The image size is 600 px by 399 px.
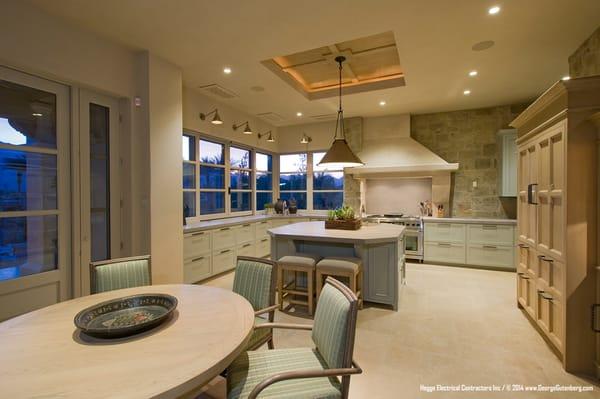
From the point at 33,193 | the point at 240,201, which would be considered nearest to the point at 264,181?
the point at 240,201

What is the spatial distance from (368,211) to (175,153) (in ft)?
13.8

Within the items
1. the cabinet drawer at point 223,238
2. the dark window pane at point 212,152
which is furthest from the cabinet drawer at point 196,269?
the dark window pane at point 212,152

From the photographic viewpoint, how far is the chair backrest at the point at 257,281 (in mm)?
1998

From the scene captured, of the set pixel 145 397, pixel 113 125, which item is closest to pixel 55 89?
pixel 113 125

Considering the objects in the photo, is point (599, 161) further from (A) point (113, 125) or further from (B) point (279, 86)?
(A) point (113, 125)

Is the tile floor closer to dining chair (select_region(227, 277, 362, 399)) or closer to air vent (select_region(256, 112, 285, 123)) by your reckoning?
dining chair (select_region(227, 277, 362, 399))

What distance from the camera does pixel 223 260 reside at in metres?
4.64

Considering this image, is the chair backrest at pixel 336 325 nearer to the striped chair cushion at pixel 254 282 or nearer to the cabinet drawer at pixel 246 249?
the striped chair cushion at pixel 254 282

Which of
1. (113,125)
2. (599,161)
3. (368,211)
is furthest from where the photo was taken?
(368,211)

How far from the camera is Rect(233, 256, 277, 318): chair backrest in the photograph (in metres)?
2.00

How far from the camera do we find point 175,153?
3.55 meters

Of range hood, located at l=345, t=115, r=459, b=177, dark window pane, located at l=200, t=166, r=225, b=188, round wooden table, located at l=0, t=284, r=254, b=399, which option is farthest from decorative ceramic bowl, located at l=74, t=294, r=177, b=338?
range hood, located at l=345, t=115, r=459, b=177

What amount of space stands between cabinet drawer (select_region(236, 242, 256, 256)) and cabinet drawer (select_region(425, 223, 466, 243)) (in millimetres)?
3191

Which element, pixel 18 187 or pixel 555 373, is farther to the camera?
pixel 18 187
